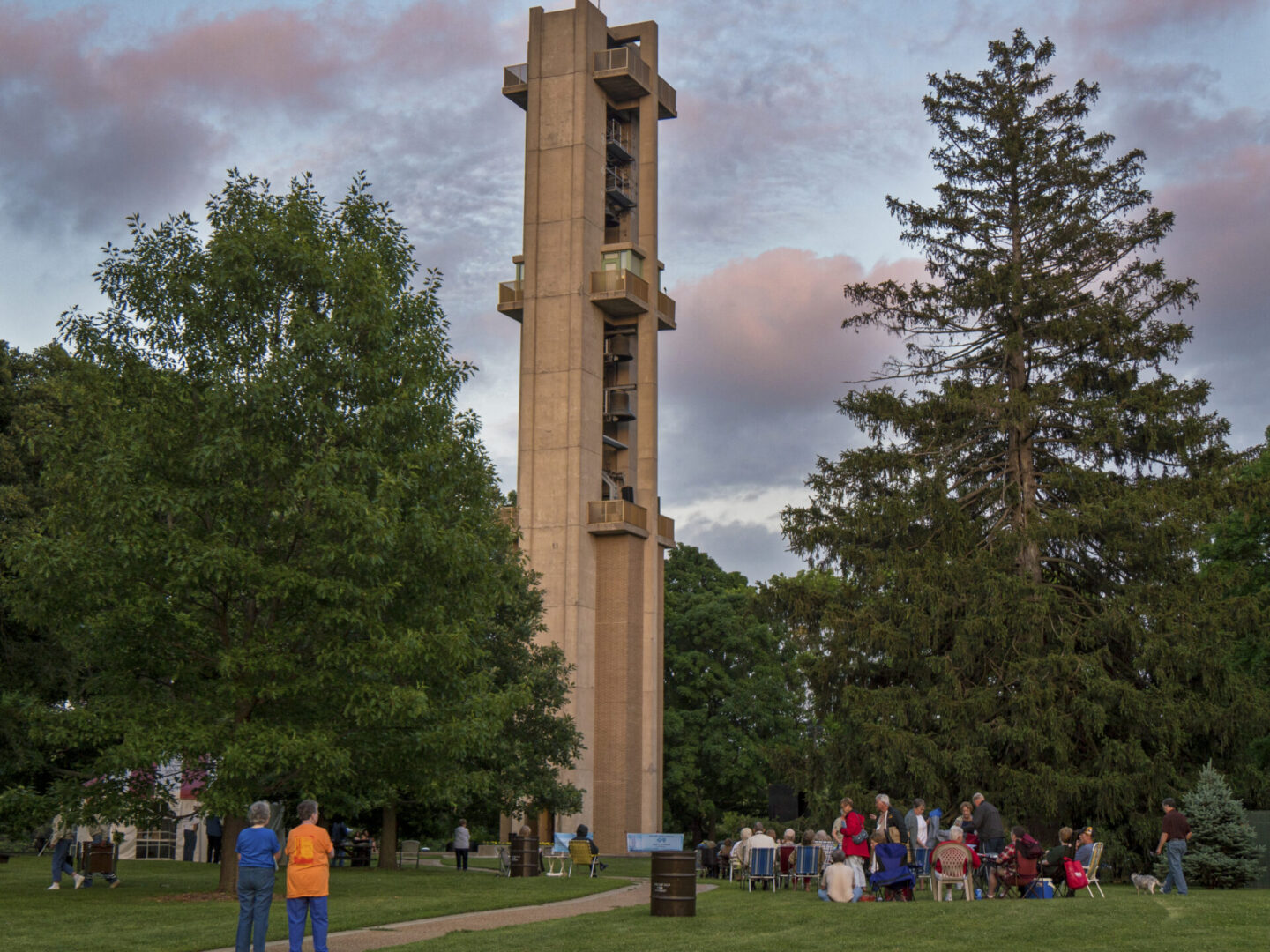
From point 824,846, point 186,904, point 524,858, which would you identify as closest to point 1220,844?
point 824,846

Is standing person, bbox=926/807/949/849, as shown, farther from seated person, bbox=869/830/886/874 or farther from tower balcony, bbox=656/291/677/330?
tower balcony, bbox=656/291/677/330

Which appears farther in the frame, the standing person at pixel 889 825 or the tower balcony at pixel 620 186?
the tower balcony at pixel 620 186

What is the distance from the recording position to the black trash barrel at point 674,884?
18062 mm

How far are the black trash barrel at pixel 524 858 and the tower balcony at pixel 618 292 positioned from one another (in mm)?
25500

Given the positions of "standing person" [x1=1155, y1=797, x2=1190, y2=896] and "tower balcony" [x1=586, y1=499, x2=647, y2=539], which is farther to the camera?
"tower balcony" [x1=586, y1=499, x2=647, y2=539]

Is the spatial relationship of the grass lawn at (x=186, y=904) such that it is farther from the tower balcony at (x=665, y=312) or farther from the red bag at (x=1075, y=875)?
the tower balcony at (x=665, y=312)

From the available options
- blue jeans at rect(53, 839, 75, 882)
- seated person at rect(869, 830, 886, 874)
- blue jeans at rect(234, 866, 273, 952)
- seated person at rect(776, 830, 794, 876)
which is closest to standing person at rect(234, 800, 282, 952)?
blue jeans at rect(234, 866, 273, 952)

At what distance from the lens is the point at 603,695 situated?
50469 millimetres

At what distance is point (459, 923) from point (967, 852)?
787 centimetres

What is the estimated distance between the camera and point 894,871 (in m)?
21.1

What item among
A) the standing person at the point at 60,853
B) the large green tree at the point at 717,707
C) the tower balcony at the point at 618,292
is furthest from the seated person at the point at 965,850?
the large green tree at the point at 717,707

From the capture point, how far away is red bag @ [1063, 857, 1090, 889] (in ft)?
70.2

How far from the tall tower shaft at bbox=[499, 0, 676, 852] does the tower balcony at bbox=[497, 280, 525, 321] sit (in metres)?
0.06

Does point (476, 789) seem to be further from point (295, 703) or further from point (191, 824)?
point (191, 824)
